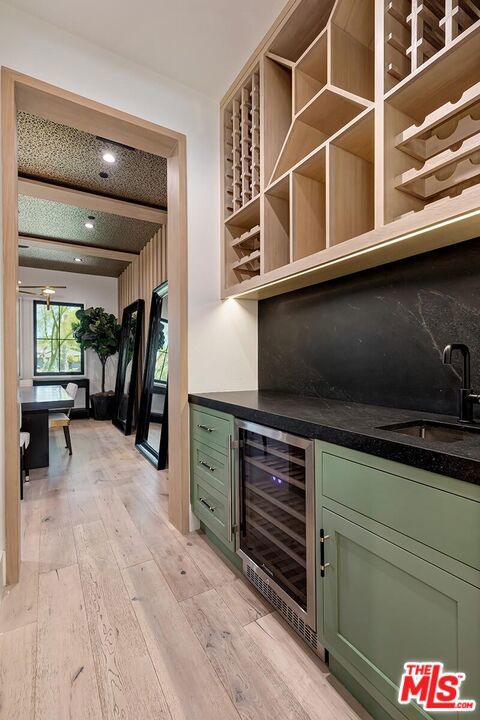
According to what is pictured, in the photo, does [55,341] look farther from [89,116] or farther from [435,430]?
[435,430]

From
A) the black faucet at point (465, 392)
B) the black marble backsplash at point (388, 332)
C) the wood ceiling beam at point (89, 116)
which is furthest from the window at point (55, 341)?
the black faucet at point (465, 392)

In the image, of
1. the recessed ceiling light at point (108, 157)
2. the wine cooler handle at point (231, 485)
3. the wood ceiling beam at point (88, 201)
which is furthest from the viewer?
the wood ceiling beam at point (88, 201)

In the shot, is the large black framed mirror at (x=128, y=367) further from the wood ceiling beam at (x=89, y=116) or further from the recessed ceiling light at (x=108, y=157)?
the wood ceiling beam at (x=89, y=116)

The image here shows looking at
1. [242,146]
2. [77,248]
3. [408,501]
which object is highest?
[77,248]

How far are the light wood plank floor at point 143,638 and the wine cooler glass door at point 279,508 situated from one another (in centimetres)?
23

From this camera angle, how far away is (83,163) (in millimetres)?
3270

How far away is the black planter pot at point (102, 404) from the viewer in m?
6.25

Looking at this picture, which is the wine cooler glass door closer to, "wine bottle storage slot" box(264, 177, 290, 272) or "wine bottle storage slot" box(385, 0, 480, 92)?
"wine bottle storage slot" box(264, 177, 290, 272)

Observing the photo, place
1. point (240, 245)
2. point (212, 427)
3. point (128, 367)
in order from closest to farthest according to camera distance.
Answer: point (212, 427)
point (240, 245)
point (128, 367)

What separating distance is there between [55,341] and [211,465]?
5713mm

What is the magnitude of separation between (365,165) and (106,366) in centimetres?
629

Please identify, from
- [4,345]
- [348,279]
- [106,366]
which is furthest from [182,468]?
[106,366]

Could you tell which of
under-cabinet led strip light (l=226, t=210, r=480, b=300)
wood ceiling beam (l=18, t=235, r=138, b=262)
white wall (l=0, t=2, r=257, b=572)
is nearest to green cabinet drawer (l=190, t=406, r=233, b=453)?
white wall (l=0, t=2, r=257, b=572)

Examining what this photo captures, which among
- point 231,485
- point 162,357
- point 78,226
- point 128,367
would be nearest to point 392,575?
point 231,485
